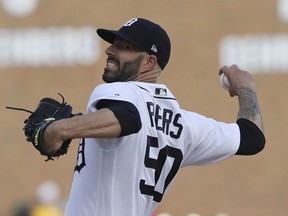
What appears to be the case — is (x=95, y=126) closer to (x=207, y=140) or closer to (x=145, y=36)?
(x=145, y=36)

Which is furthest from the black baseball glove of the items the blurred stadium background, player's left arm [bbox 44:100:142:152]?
Result: the blurred stadium background

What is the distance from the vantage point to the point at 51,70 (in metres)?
13.9

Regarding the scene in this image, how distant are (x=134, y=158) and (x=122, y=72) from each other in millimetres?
467

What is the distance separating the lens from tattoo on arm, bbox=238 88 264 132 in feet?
15.8

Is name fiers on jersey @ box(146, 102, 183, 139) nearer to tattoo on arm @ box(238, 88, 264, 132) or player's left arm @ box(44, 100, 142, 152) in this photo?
player's left arm @ box(44, 100, 142, 152)

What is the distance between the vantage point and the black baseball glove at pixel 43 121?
398cm

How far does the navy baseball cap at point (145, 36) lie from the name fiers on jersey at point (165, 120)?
30 centimetres

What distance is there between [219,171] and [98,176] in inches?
375

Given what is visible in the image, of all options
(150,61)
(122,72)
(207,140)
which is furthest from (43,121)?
(207,140)

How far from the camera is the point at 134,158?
4.24 m

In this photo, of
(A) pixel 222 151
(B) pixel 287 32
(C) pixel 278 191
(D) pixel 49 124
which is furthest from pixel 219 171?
(D) pixel 49 124

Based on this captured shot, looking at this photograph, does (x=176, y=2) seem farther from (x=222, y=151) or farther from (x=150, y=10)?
(x=222, y=151)

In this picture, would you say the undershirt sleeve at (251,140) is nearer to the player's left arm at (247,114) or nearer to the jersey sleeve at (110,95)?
the player's left arm at (247,114)

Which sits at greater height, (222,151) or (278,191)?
(222,151)
